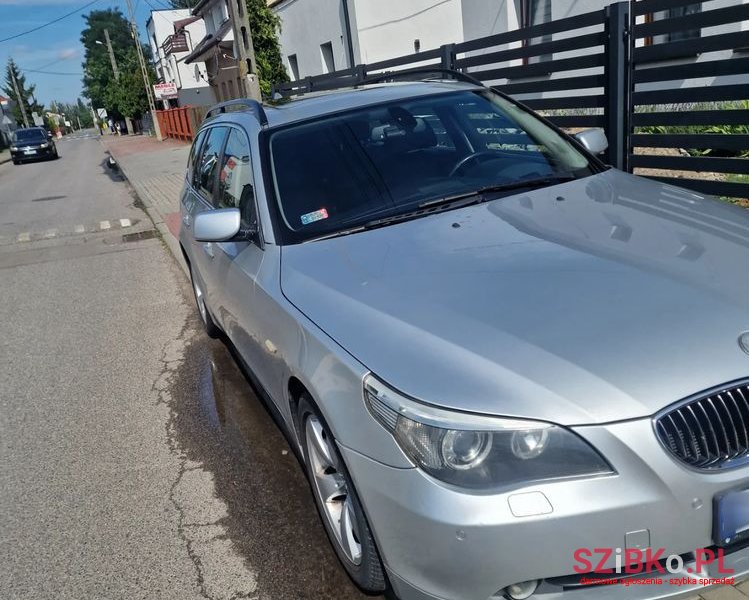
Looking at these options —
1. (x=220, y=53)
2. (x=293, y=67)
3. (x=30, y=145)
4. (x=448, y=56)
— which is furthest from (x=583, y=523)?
(x=30, y=145)

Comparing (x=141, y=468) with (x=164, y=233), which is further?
(x=164, y=233)

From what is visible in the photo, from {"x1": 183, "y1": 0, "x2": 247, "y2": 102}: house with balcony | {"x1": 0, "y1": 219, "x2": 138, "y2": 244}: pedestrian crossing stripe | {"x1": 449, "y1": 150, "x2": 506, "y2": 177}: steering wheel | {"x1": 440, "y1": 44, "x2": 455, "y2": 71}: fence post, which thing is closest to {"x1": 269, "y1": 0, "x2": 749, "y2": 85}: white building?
{"x1": 440, "y1": 44, "x2": 455, "y2": 71}: fence post

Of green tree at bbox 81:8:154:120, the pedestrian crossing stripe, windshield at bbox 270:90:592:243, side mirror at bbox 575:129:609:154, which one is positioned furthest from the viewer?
green tree at bbox 81:8:154:120

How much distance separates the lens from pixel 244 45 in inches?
415

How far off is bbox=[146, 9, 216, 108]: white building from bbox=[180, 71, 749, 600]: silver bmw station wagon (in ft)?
127

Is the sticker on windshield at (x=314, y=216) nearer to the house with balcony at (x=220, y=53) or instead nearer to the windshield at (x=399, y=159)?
the windshield at (x=399, y=159)

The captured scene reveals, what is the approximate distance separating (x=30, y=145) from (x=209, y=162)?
3655cm

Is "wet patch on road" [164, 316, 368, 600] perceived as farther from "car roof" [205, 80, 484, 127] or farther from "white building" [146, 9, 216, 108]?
"white building" [146, 9, 216, 108]

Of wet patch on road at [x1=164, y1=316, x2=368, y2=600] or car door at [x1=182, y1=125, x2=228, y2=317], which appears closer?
wet patch on road at [x1=164, y1=316, x2=368, y2=600]

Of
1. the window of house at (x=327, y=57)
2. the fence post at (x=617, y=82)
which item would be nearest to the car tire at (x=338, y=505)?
the fence post at (x=617, y=82)

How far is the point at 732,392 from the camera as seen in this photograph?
6.17 feet

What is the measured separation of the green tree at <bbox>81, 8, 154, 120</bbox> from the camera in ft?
208

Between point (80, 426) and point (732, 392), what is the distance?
3916 millimetres

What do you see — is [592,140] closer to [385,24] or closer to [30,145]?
[385,24]
